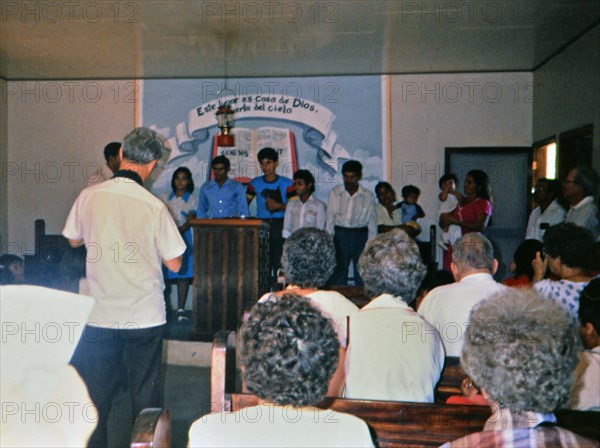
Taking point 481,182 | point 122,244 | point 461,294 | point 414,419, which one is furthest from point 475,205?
point 414,419

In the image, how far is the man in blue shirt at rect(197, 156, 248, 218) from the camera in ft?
23.5

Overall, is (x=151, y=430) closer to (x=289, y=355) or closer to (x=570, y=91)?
(x=289, y=355)

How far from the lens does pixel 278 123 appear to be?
29.0ft

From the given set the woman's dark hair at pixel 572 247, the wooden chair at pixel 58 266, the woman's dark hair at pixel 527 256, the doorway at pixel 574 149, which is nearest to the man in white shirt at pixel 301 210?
the wooden chair at pixel 58 266

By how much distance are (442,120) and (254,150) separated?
2.41 metres

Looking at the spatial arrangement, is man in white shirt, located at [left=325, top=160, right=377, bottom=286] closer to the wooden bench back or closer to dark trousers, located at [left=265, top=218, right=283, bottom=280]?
dark trousers, located at [left=265, top=218, right=283, bottom=280]

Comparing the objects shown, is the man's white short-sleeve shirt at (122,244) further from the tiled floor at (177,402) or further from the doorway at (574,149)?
the doorway at (574,149)

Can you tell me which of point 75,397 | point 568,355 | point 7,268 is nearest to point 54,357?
point 75,397

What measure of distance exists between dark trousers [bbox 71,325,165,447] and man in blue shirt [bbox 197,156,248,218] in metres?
4.32

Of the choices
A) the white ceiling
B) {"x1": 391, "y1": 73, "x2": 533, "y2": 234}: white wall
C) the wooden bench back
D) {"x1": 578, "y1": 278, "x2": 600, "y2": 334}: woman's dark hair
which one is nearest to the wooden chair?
the white ceiling

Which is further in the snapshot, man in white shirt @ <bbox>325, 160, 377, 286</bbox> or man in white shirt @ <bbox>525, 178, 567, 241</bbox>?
man in white shirt @ <bbox>325, 160, 377, 286</bbox>

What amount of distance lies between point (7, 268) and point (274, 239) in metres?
3.18

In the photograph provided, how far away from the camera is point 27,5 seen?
225 inches

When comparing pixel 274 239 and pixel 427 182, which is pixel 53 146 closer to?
pixel 274 239
